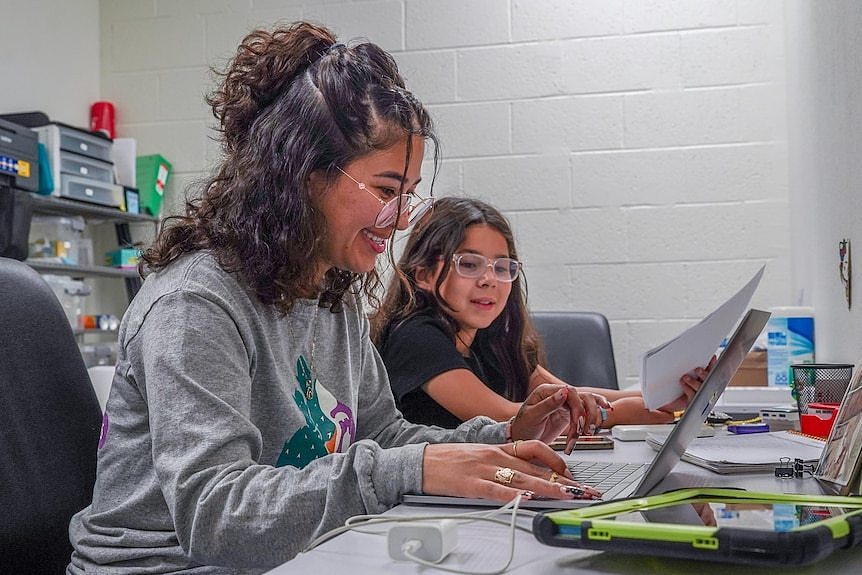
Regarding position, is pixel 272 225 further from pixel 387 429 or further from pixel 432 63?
pixel 432 63

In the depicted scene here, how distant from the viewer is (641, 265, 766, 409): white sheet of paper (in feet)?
3.23

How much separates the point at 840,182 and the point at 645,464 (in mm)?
979

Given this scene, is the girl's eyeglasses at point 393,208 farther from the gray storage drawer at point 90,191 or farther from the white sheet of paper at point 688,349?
the gray storage drawer at point 90,191

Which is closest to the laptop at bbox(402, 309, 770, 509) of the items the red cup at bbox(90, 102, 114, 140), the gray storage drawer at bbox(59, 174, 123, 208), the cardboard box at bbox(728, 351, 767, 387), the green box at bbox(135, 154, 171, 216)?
the cardboard box at bbox(728, 351, 767, 387)

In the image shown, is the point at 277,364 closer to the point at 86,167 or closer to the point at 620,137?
the point at 620,137

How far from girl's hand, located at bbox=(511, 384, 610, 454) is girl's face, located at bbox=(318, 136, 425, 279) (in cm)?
29

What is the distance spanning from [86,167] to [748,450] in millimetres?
2976

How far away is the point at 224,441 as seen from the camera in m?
0.87

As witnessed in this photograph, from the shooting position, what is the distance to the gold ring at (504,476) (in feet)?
2.75

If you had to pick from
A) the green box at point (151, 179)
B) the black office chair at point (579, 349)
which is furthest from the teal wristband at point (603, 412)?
the green box at point (151, 179)

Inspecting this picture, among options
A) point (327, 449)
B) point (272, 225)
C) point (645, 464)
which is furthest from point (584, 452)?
point (272, 225)

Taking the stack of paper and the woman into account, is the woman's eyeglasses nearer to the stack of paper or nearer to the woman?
the woman

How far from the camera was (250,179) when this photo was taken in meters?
1.12

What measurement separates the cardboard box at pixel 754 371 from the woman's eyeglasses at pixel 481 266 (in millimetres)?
Answer: 792
